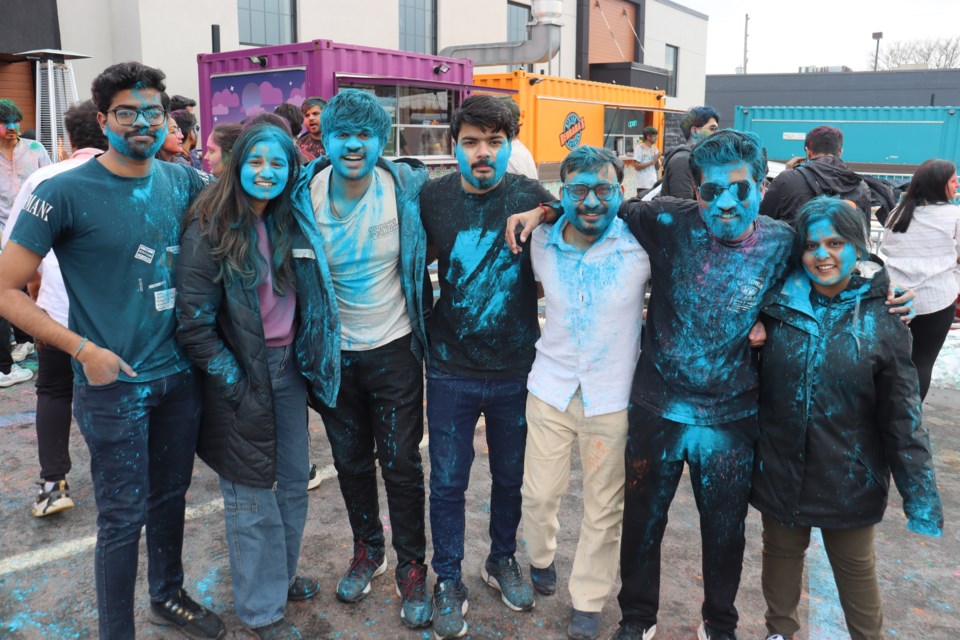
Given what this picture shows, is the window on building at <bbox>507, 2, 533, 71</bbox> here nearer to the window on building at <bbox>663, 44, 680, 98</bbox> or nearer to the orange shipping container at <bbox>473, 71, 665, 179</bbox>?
the orange shipping container at <bbox>473, 71, 665, 179</bbox>

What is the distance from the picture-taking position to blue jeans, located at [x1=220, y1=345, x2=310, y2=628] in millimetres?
2699

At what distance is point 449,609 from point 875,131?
1925cm

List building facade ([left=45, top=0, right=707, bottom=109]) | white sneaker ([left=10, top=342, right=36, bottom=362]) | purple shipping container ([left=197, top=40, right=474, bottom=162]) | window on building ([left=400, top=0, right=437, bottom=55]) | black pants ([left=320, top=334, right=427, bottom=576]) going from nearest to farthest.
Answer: black pants ([left=320, top=334, right=427, bottom=576])
white sneaker ([left=10, top=342, right=36, bottom=362])
purple shipping container ([left=197, top=40, right=474, bottom=162])
building facade ([left=45, top=0, right=707, bottom=109])
window on building ([left=400, top=0, right=437, bottom=55])

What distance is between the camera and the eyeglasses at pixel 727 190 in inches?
93.5

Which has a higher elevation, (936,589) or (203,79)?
(203,79)

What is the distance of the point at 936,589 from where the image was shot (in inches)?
124

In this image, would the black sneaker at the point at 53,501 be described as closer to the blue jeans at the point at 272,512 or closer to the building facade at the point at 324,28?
the blue jeans at the point at 272,512

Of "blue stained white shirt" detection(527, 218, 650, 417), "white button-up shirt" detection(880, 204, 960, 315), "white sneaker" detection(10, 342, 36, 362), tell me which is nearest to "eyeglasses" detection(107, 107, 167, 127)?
"blue stained white shirt" detection(527, 218, 650, 417)

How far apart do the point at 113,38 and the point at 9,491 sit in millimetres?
9425

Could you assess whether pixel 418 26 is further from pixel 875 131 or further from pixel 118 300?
pixel 118 300

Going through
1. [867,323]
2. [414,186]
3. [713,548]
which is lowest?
[713,548]

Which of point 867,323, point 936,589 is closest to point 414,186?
point 867,323

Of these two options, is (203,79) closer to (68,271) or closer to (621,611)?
(68,271)

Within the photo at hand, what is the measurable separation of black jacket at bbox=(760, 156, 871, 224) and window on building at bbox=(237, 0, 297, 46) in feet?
35.5
